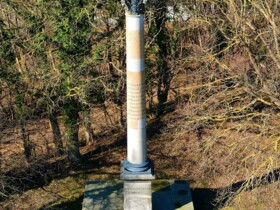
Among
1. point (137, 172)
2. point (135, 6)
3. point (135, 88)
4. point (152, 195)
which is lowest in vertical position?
point (152, 195)

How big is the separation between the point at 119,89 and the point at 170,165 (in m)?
3.71

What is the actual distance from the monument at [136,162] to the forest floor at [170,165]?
146 cm

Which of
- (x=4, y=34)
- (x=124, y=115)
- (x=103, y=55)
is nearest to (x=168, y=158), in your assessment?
(x=124, y=115)

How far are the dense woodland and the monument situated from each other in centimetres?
138

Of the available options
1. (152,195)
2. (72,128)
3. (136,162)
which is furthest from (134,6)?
(72,128)

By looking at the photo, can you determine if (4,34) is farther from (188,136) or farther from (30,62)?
(188,136)

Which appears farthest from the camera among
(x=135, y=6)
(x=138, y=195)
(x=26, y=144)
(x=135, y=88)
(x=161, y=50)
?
(x=161, y=50)

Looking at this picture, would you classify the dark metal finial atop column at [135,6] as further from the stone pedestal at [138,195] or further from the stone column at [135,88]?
the stone pedestal at [138,195]

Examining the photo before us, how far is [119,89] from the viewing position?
1802cm

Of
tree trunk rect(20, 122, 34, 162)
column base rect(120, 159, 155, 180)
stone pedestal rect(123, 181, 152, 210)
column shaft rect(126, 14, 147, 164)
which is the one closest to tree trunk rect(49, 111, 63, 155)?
tree trunk rect(20, 122, 34, 162)

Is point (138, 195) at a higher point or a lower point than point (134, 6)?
lower

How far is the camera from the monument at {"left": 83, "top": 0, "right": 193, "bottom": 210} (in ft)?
35.8

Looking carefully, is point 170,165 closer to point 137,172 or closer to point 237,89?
point 237,89

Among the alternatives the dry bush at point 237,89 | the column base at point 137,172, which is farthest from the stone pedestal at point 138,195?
the dry bush at point 237,89
